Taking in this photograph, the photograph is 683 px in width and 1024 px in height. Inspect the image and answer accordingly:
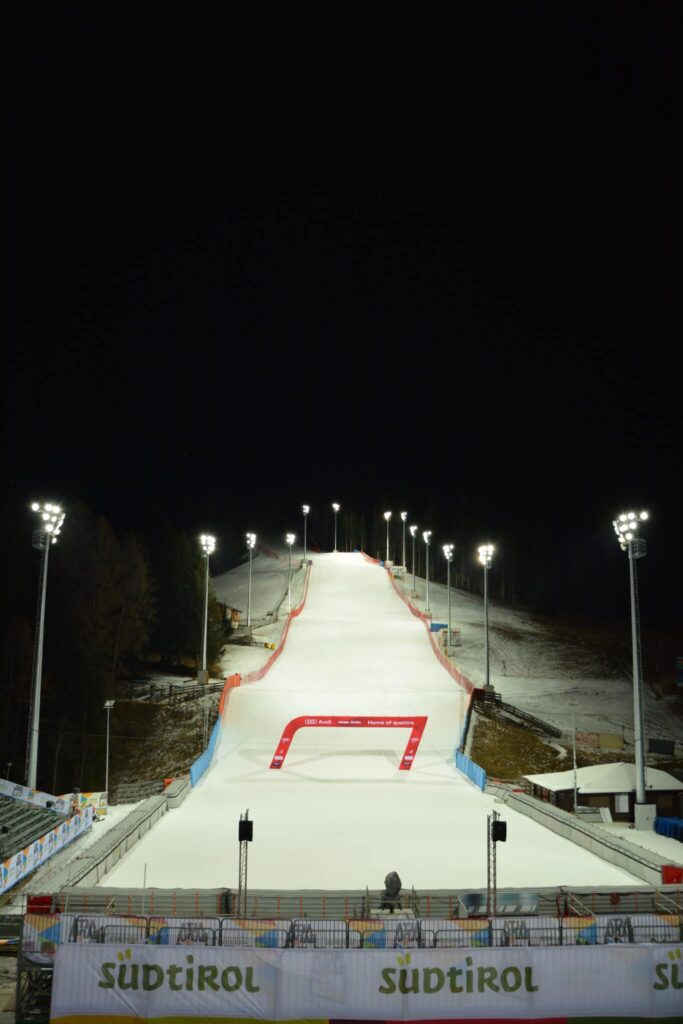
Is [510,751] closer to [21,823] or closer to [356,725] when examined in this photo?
[356,725]

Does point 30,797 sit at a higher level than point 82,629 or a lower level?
lower

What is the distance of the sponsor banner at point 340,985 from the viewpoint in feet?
33.0

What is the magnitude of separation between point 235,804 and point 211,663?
81.4 ft

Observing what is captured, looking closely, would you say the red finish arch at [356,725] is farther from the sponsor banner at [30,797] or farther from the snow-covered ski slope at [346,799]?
the sponsor banner at [30,797]

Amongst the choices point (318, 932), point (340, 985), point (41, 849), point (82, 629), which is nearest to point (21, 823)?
point (41, 849)

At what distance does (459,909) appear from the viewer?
14227mm

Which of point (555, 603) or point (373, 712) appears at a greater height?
point (555, 603)

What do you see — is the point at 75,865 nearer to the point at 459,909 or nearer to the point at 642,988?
the point at 459,909

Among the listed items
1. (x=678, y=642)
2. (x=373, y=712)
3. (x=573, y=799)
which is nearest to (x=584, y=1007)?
(x=573, y=799)

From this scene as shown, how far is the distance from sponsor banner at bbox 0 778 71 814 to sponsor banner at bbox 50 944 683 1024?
1755 centimetres

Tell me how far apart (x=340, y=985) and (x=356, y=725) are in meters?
25.0

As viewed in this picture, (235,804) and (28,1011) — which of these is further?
(235,804)

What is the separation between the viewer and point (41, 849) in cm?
2156

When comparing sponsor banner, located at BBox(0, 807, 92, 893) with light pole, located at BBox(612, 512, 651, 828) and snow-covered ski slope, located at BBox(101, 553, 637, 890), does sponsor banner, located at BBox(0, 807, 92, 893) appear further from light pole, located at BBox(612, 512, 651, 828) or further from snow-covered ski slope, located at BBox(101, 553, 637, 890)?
light pole, located at BBox(612, 512, 651, 828)
